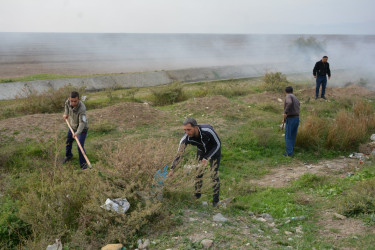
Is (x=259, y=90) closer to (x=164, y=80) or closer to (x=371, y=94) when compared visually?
(x=371, y=94)

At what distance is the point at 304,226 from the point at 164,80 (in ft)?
48.4

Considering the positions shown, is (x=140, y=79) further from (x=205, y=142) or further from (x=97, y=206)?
(x=97, y=206)

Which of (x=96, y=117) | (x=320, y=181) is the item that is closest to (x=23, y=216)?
(x=320, y=181)

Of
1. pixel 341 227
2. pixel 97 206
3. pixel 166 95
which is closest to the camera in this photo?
pixel 97 206

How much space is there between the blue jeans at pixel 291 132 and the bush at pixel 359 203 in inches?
105

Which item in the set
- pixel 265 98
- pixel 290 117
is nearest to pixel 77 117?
pixel 290 117

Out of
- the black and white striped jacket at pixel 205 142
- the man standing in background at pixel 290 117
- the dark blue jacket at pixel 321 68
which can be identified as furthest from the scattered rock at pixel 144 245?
the dark blue jacket at pixel 321 68

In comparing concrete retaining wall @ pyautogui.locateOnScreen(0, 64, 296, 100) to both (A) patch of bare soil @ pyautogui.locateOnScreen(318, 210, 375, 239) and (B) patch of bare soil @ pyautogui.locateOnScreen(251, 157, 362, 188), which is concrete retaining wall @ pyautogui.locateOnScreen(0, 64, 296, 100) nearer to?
(B) patch of bare soil @ pyautogui.locateOnScreen(251, 157, 362, 188)

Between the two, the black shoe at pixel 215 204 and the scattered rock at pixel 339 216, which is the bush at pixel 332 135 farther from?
the black shoe at pixel 215 204

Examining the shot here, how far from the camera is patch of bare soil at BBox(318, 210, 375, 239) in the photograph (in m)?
3.84

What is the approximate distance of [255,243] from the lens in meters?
3.54

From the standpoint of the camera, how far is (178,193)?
435 centimetres

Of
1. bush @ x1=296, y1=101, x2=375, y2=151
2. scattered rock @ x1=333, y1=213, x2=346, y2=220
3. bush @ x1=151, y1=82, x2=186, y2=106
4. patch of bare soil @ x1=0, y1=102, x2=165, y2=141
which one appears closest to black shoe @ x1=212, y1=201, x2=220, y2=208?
scattered rock @ x1=333, y1=213, x2=346, y2=220

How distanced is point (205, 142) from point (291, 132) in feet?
10.9
